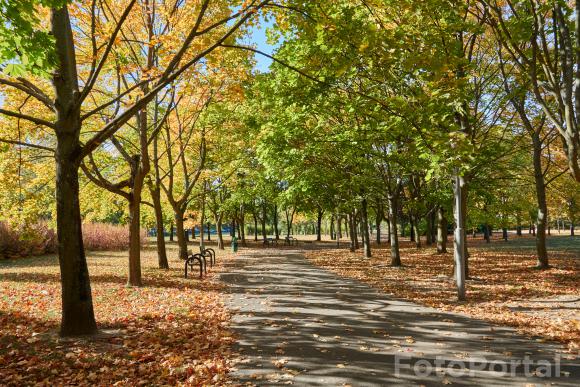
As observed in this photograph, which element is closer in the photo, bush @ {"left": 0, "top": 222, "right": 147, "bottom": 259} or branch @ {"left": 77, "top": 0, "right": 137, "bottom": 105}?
branch @ {"left": 77, "top": 0, "right": 137, "bottom": 105}

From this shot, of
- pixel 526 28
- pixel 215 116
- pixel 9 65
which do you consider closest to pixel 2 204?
pixel 9 65

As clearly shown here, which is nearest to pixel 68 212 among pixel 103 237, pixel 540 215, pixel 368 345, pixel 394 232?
pixel 368 345

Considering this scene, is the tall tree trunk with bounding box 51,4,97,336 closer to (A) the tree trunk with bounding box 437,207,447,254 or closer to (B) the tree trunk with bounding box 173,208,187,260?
(B) the tree trunk with bounding box 173,208,187,260

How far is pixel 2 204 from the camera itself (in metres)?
12.5

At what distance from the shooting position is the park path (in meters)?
5.08

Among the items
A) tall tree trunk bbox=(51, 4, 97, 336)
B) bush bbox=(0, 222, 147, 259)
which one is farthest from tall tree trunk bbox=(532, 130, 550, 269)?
bush bbox=(0, 222, 147, 259)

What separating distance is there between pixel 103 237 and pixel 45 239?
6761 mm

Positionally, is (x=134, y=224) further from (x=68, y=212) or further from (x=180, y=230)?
(x=180, y=230)

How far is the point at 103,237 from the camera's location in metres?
31.0

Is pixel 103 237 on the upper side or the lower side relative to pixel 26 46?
lower

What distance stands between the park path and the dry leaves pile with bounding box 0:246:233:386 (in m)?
0.58

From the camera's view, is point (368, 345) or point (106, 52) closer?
point (368, 345)

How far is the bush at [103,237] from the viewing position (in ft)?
98.4

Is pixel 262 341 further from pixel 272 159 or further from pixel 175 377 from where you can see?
pixel 272 159
